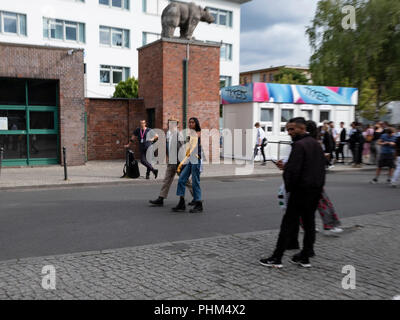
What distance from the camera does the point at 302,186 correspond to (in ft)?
15.2

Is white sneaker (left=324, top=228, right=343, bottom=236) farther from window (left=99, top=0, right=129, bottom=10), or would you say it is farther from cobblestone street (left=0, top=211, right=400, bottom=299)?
window (left=99, top=0, right=129, bottom=10)

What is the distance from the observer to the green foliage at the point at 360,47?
26156mm

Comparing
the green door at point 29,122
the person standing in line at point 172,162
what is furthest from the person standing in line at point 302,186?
the green door at point 29,122

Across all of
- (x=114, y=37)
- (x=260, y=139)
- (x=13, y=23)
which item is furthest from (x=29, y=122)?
(x=114, y=37)

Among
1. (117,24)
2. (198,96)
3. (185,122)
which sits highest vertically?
(117,24)

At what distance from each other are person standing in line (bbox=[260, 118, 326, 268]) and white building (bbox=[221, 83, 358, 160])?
14.2 m

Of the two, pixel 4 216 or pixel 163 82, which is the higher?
pixel 163 82

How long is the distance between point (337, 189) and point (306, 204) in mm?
7253

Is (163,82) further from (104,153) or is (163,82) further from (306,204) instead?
(306,204)

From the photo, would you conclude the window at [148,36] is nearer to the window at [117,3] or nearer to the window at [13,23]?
the window at [117,3]

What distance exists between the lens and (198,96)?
18.5 m

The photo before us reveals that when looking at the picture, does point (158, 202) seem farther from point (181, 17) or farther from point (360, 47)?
point (360, 47)
